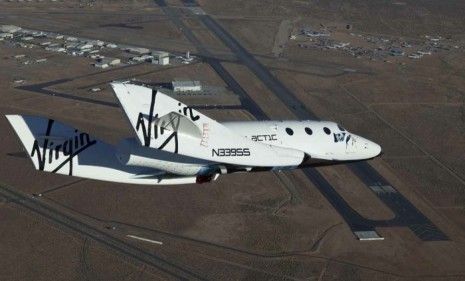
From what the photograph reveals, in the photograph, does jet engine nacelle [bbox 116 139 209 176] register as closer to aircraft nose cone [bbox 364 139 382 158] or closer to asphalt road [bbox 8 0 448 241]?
aircraft nose cone [bbox 364 139 382 158]

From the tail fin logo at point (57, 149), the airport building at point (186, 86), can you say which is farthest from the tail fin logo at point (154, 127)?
the airport building at point (186, 86)

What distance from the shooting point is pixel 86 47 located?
422ft

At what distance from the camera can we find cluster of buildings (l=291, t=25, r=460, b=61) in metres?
135

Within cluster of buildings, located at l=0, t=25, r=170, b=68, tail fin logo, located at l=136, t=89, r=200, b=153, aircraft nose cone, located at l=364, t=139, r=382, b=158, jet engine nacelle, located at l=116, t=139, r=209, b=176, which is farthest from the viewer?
cluster of buildings, located at l=0, t=25, r=170, b=68

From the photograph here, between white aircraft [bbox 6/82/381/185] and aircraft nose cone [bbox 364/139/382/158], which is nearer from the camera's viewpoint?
white aircraft [bbox 6/82/381/185]

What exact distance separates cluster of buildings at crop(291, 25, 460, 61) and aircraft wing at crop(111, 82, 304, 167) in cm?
9827

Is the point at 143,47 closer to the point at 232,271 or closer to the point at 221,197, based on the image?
the point at 221,197

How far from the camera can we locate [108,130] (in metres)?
80.2

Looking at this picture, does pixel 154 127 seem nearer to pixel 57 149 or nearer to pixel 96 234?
pixel 57 149

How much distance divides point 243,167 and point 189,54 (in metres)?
91.6

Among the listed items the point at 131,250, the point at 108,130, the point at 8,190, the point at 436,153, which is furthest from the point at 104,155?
the point at 436,153

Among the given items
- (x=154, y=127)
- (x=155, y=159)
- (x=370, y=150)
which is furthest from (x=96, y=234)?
(x=370, y=150)

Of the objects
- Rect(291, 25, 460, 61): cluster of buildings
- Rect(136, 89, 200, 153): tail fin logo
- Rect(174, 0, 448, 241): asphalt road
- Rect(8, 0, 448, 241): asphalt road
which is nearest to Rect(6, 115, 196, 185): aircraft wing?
Rect(136, 89, 200, 153): tail fin logo

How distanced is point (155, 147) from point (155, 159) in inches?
96.8
